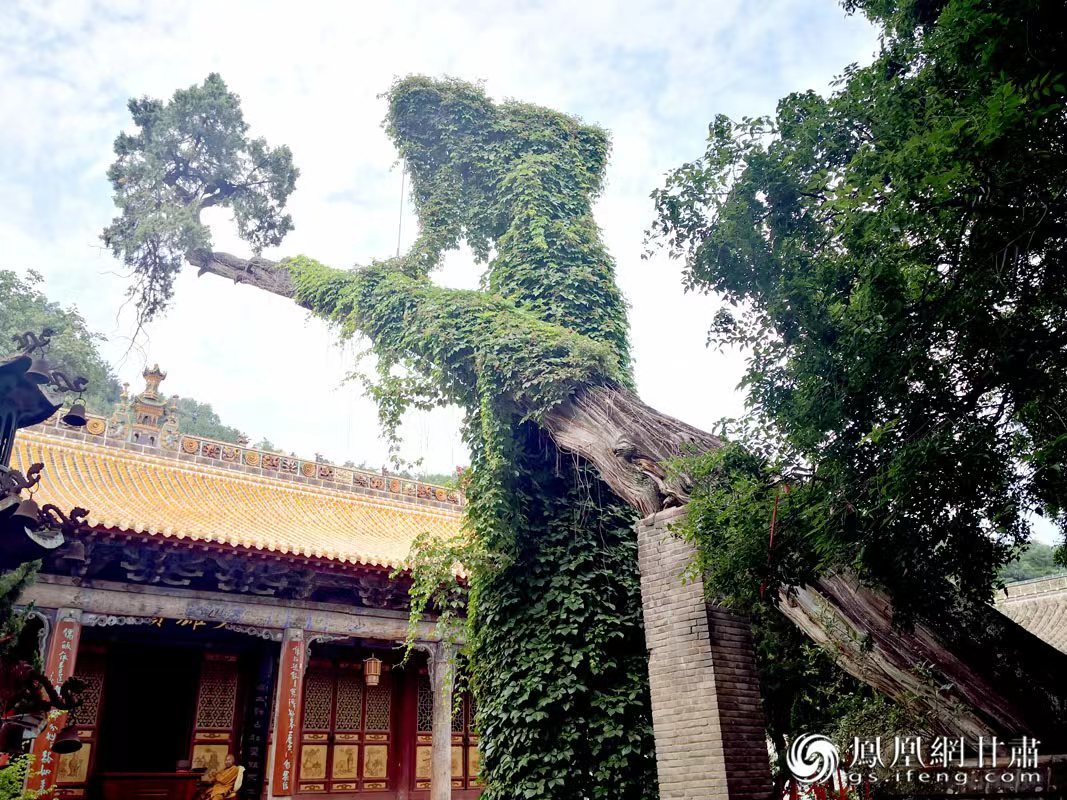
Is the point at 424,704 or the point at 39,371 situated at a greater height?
the point at 39,371

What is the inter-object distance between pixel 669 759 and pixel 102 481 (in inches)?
330

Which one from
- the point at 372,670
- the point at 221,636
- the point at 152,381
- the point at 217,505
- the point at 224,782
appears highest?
the point at 152,381

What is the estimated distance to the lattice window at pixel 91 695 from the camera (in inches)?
358

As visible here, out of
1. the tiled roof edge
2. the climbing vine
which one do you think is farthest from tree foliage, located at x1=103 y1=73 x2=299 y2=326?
the tiled roof edge

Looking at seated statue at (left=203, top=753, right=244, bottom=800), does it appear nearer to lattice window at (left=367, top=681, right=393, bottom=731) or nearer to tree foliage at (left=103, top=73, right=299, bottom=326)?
lattice window at (left=367, top=681, right=393, bottom=731)

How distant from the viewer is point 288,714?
8.92m

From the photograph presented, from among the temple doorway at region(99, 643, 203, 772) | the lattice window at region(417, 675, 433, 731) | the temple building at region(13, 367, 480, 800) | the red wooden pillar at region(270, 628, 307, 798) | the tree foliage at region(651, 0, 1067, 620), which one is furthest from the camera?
the lattice window at region(417, 675, 433, 731)

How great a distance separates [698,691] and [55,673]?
6425 mm

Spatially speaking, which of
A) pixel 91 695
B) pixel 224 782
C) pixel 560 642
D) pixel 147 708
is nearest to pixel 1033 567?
pixel 560 642

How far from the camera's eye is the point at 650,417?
259 inches

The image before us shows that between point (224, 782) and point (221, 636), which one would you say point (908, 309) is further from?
point (221, 636)

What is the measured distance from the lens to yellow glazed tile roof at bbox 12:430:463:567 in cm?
914

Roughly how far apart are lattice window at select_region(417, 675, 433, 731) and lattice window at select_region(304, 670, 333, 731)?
129 centimetres

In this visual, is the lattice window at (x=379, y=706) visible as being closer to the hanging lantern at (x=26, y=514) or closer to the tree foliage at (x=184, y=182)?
the tree foliage at (x=184, y=182)
